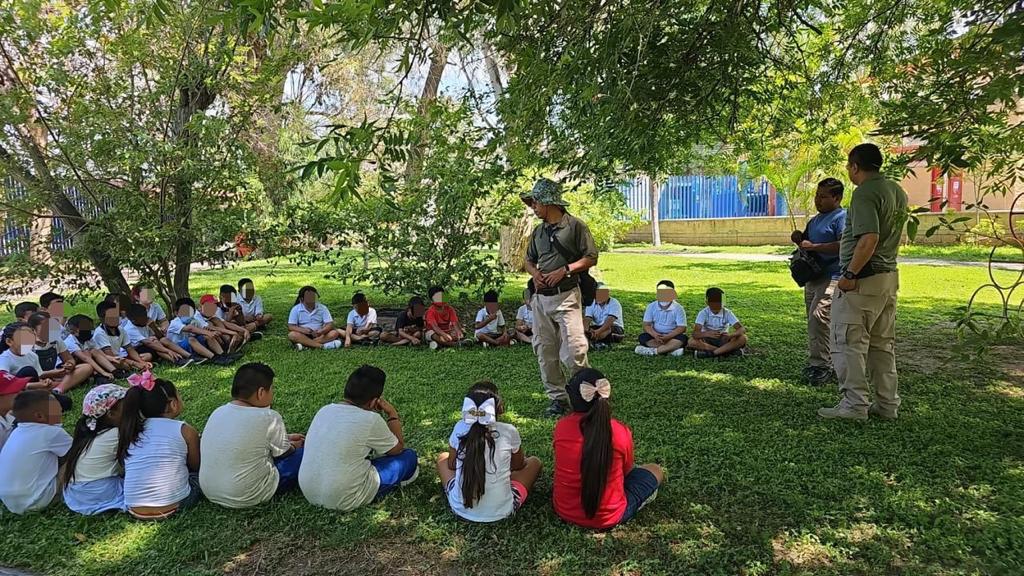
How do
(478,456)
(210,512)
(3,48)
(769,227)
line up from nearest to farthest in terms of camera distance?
(478,456) < (210,512) < (3,48) < (769,227)

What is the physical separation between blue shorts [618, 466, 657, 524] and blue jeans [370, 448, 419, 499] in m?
1.28

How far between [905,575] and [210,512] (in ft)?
11.3

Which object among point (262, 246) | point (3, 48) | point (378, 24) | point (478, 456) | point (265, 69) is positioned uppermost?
point (3, 48)

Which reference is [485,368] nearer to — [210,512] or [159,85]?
[210,512]

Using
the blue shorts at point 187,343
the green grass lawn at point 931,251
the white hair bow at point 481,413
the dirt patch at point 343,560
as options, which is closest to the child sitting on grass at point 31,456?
the dirt patch at point 343,560

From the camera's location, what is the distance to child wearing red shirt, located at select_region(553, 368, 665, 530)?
119 inches

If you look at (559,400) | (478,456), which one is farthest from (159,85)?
(478,456)

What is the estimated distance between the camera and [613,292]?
37.9 ft

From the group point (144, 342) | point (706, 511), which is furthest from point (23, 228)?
point (706, 511)

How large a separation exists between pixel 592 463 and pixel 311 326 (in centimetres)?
589

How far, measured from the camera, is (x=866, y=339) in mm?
4281

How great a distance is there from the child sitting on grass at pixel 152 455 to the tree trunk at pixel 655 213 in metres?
19.0

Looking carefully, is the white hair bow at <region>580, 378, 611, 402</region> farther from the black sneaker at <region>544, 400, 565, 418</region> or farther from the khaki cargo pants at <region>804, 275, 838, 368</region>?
the khaki cargo pants at <region>804, 275, 838, 368</region>

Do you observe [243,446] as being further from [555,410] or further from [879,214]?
[879,214]
